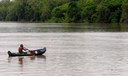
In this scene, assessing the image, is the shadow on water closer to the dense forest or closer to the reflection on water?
the reflection on water

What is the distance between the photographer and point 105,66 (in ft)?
104

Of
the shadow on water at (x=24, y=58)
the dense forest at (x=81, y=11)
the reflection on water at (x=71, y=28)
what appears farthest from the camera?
the dense forest at (x=81, y=11)

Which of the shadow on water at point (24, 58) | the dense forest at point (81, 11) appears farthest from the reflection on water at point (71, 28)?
the shadow on water at point (24, 58)

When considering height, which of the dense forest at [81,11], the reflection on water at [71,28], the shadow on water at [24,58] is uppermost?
the dense forest at [81,11]

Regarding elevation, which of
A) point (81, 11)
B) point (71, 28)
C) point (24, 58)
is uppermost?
point (81, 11)

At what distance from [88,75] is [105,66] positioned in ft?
14.7

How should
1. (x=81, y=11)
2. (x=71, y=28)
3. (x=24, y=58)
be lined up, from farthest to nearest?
(x=81, y=11) → (x=71, y=28) → (x=24, y=58)

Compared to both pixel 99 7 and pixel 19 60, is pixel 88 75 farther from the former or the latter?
pixel 99 7

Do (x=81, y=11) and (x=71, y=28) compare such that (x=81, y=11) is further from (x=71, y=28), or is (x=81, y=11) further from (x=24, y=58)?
(x=24, y=58)

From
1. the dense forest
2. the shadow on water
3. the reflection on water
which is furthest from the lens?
the dense forest

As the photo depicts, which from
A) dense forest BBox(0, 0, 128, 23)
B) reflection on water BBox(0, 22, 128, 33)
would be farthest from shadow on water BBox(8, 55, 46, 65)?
dense forest BBox(0, 0, 128, 23)

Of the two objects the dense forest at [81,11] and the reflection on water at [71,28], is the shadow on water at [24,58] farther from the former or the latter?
the dense forest at [81,11]

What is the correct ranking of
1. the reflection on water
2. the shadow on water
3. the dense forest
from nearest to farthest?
the shadow on water → the reflection on water → the dense forest

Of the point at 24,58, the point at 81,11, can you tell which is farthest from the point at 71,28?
the point at 24,58
